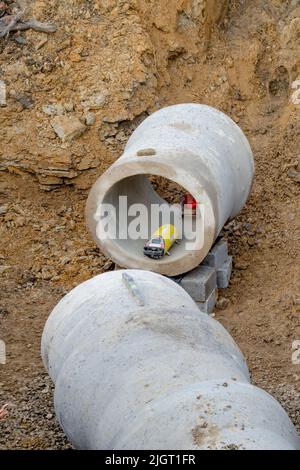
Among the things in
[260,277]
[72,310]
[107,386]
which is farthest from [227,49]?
Answer: [107,386]

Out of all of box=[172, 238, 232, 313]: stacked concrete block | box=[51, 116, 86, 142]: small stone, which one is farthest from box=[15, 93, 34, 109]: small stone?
box=[172, 238, 232, 313]: stacked concrete block

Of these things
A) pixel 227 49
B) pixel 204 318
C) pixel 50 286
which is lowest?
pixel 50 286

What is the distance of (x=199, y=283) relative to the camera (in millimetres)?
7074

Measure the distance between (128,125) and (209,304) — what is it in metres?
2.59

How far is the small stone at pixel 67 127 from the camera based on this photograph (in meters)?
8.53

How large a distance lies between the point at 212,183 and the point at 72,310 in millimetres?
2311

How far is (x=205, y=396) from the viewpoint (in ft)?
12.6

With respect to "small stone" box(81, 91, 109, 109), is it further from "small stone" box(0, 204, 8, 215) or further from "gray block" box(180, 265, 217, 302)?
"gray block" box(180, 265, 217, 302)

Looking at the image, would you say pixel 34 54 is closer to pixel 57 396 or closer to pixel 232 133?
pixel 232 133

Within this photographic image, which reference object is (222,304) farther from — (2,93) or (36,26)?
(36,26)

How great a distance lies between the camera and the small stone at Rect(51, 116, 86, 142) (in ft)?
28.0

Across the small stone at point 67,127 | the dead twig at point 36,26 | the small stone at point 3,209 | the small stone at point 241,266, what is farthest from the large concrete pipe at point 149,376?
the dead twig at point 36,26

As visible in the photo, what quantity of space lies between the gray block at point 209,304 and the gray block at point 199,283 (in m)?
0.04

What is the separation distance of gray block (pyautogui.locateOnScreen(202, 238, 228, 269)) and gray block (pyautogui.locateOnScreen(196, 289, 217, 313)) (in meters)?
0.27
